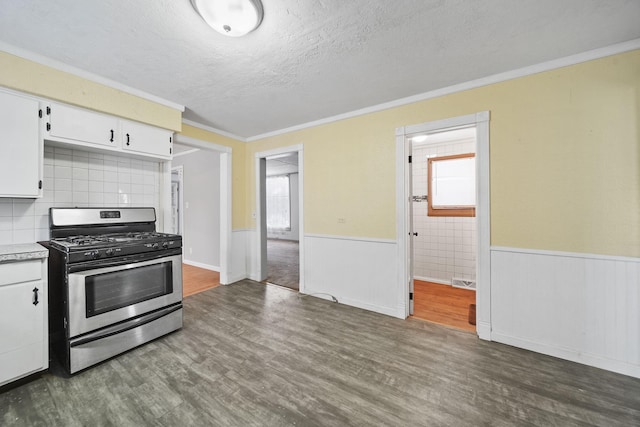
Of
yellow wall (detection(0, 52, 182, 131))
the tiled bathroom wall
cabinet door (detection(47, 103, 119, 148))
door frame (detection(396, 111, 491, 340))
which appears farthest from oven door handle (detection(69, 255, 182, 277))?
the tiled bathroom wall

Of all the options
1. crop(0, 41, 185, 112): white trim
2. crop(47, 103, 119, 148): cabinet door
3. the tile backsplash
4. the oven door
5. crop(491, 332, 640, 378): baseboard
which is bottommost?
crop(491, 332, 640, 378): baseboard

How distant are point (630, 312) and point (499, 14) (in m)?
2.41

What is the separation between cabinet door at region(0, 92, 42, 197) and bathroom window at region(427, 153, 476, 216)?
4.88 meters

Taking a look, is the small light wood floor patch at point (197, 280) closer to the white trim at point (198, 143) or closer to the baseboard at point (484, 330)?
the white trim at point (198, 143)

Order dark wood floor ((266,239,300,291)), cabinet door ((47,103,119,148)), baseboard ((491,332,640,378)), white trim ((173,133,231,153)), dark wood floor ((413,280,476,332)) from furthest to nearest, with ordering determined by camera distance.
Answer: dark wood floor ((266,239,300,291)), white trim ((173,133,231,153)), dark wood floor ((413,280,476,332)), cabinet door ((47,103,119,148)), baseboard ((491,332,640,378))

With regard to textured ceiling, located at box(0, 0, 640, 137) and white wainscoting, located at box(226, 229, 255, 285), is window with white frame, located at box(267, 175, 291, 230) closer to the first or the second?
white wainscoting, located at box(226, 229, 255, 285)

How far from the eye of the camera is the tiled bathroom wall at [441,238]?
398 centimetres

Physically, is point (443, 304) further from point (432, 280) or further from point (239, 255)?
point (239, 255)

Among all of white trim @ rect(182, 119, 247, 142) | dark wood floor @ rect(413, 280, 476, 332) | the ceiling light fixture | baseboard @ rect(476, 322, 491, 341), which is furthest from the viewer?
white trim @ rect(182, 119, 247, 142)

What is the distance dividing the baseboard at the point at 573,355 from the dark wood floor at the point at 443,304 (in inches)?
12.4

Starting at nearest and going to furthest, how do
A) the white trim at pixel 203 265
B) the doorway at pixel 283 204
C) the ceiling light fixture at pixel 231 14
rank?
the ceiling light fixture at pixel 231 14, the white trim at pixel 203 265, the doorway at pixel 283 204

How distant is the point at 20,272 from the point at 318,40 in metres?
2.72

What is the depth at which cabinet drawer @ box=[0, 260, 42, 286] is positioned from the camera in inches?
64.7

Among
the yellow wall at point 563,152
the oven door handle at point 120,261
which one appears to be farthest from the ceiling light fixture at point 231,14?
the oven door handle at point 120,261
